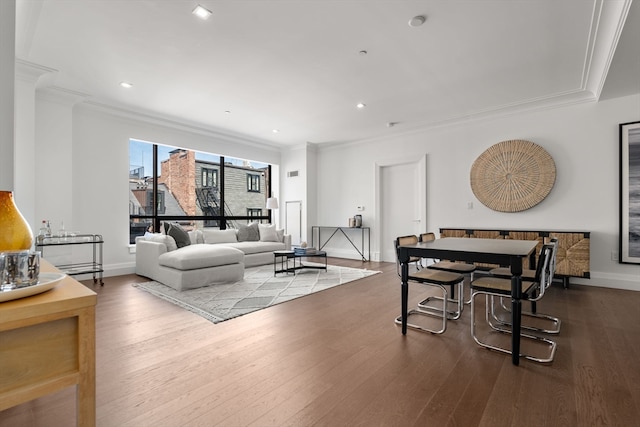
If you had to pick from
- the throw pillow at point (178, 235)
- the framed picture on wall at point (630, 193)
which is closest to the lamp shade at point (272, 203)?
the throw pillow at point (178, 235)

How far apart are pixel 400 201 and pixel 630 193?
325 centimetres

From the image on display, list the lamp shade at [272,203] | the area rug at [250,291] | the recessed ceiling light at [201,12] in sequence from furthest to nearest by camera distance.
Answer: the lamp shade at [272,203]
the area rug at [250,291]
the recessed ceiling light at [201,12]

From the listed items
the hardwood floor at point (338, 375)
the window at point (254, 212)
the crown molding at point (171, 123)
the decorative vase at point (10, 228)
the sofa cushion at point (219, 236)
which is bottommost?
the hardwood floor at point (338, 375)

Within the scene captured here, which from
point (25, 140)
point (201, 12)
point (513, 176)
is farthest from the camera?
point (513, 176)

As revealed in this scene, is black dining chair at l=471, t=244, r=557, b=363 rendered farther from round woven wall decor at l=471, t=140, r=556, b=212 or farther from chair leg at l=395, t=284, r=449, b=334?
round woven wall decor at l=471, t=140, r=556, b=212

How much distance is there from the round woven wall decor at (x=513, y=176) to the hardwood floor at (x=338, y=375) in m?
2.02

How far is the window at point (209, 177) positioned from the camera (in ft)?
21.4

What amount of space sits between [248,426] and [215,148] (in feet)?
18.6

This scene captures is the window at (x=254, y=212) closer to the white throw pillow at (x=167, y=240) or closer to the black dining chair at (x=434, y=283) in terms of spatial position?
the white throw pillow at (x=167, y=240)

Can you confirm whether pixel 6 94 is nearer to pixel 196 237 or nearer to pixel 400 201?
pixel 196 237

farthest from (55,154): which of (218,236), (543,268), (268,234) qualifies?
(543,268)

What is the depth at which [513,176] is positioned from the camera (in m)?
4.73

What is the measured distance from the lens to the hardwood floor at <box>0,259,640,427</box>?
4.92ft

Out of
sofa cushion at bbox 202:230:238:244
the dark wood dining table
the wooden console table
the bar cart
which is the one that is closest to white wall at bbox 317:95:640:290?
the dark wood dining table
